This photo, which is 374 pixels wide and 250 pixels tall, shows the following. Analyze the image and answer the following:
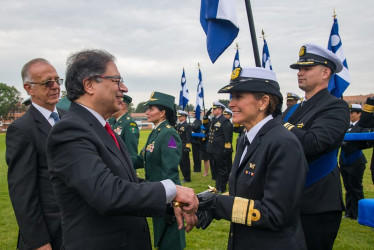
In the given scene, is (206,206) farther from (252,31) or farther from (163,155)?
(163,155)

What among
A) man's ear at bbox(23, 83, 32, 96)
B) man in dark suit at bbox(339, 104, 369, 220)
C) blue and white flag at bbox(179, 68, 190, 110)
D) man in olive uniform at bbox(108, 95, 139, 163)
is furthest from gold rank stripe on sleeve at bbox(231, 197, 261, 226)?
blue and white flag at bbox(179, 68, 190, 110)

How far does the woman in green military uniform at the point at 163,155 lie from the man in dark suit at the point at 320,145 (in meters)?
1.92

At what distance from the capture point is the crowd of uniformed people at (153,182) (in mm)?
1919

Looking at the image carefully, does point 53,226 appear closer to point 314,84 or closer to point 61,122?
point 61,122

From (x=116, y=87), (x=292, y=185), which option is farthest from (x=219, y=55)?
(x=292, y=185)

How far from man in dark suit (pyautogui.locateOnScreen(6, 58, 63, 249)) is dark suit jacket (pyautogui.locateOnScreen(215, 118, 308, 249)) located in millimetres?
1428

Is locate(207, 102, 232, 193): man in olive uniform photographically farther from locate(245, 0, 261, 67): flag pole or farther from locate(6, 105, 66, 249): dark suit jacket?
locate(6, 105, 66, 249): dark suit jacket

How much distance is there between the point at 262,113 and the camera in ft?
8.29

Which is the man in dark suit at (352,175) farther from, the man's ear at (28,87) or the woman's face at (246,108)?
the man's ear at (28,87)

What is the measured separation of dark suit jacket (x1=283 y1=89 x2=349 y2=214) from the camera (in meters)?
2.89

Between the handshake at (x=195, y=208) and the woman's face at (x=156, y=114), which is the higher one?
the woman's face at (x=156, y=114)

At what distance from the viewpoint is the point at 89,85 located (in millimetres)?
2184

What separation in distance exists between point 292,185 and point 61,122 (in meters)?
1.45

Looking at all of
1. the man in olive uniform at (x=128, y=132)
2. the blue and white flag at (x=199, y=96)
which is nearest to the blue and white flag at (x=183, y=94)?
the blue and white flag at (x=199, y=96)
